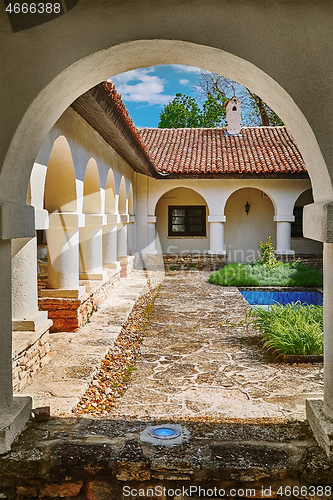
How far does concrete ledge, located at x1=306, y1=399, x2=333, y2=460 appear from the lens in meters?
2.59

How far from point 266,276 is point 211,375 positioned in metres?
7.69

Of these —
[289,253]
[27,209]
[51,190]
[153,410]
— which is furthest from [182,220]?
[27,209]

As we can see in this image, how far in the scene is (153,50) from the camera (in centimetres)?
292

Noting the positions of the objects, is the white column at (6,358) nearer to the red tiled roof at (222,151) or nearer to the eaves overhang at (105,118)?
the eaves overhang at (105,118)

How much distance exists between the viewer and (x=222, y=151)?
16.5 metres

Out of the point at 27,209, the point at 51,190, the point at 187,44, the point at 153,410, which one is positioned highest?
the point at 187,44

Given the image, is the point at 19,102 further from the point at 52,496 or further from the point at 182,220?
the point at 182,220

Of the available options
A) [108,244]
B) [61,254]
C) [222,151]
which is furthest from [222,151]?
[61,254]

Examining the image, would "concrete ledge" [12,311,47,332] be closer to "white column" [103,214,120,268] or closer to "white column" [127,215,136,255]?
"white column" [103,214,120,268]

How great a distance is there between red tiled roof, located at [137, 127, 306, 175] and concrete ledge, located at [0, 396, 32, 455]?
1120 centimetres

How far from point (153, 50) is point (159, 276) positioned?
10.6 meters

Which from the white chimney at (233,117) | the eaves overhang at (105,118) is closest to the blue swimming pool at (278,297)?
the eaves overhang at (105,118)

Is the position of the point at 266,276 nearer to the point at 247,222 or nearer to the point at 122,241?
the point at 122,241

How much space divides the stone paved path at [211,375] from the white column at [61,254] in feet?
4.73
